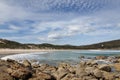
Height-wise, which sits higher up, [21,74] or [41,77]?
→ [21,74]

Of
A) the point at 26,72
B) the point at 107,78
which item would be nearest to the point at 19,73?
the point at 26,72

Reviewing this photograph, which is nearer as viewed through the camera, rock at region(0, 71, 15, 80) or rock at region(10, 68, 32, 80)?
rock at region(0, 71, 15, 80)

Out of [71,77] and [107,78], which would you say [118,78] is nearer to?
[107,78]

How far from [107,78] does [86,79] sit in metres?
3.50

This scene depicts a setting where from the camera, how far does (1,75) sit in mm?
18672

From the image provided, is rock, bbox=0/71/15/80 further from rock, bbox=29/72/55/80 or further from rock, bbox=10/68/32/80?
rock, bbox=29/72/55/80

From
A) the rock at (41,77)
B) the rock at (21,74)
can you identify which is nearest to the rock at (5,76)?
the rock at (21,74)

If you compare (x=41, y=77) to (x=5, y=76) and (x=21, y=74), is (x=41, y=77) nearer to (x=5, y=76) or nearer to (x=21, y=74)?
(x=21, y=74)

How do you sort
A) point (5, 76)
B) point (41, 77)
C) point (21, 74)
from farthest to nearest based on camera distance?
point (21, 74) < point (41, 77) < point (5, 76)

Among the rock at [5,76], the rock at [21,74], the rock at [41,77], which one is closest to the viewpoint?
the rock at [5,76]

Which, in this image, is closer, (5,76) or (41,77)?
(5,76)

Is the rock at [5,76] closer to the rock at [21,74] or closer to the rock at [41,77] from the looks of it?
the rock at [21,74]

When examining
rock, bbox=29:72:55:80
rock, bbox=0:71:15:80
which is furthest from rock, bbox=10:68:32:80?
rock, bbox=0:71:15:80

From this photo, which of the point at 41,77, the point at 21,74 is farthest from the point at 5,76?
A: the point at 41,77
